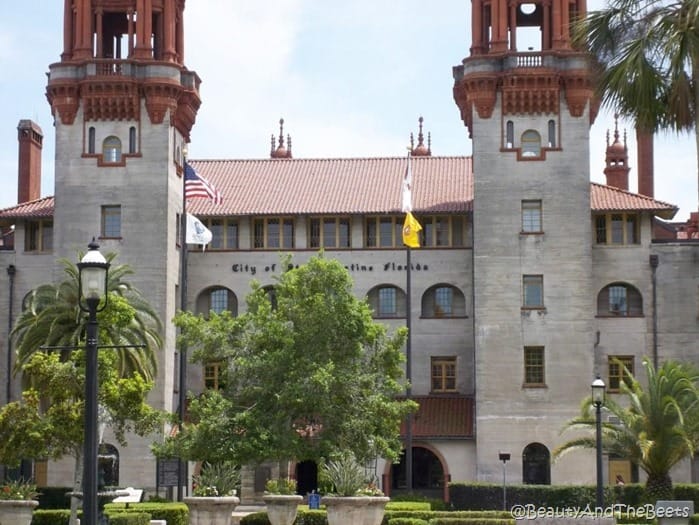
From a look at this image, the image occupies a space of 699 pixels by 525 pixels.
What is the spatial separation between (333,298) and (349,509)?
13.9 m

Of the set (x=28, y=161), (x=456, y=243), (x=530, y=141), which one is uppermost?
(x=28, y=161)

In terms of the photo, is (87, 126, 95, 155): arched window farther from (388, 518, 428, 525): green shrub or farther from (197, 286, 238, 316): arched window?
(388, 518, 428, 525): green shrub

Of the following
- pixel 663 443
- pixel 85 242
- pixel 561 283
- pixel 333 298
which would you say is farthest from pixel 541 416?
pixel 85 242

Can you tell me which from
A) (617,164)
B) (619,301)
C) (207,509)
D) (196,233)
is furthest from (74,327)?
(617,164)

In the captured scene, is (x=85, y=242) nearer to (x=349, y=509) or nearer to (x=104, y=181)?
(x=104, y=181)

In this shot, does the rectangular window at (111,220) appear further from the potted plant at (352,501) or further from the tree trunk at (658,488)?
the potted plant at (352,501)

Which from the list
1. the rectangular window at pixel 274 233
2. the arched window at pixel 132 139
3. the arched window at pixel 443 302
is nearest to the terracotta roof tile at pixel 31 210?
the arched window at pixel 132 139

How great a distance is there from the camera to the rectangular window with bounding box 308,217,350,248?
72.8 metres

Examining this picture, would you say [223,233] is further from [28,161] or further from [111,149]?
[28,161]

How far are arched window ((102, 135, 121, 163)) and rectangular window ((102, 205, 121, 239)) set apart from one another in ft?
7.38

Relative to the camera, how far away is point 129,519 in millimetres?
44562

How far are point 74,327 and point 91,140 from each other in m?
16.0

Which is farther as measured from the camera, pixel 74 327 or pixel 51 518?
pixel 74 327

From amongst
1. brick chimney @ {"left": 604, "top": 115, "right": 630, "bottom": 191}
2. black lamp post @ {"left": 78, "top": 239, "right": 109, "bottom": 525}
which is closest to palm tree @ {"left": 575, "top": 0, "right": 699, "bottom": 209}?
black lamp post @ {"left": 78, "top": 239, "right": 109, "bottom": 525}
